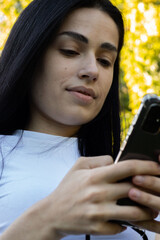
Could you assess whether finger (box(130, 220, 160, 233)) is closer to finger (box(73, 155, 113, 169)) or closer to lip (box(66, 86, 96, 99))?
finger (box(73, 155, 113, 169))

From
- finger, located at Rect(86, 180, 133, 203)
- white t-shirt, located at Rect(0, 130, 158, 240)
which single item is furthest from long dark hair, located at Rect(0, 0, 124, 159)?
finger, located at Rect(86, 180, 133, 203)

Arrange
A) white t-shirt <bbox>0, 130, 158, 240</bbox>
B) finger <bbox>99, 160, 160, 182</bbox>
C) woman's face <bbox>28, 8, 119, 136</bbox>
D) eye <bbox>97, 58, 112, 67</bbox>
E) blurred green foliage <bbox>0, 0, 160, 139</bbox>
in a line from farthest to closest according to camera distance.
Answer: blurred green foliage <bbox>0, 0, 160, 139</bbox> → eye <bbox>97, 58, 112, 67</bbox> → woman's face <bbox>28, 8, 119, 136</bbox> → white t-shirt <bbox>0, 130, 158, 240</bbox> → finger <bbox>99, 160, 160, 182</bbox>

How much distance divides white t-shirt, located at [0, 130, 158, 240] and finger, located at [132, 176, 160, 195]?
51 cm

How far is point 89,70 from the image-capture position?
1.34m

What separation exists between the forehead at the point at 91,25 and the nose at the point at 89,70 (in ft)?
0.31

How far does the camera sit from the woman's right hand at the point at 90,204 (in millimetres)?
793

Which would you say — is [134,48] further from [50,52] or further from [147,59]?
[50,52]

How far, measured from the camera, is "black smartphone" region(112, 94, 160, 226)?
83cm

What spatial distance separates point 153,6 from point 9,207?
327 cm

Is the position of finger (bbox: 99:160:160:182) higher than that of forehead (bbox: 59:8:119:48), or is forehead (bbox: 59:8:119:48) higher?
forehead (bbox: 59:8:119:48)

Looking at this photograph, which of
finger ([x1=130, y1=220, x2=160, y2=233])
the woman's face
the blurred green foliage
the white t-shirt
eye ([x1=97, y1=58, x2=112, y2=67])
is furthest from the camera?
the blurred green foliage

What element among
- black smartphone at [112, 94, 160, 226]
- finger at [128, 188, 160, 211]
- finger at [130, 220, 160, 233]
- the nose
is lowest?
finger at [130, 220, 160, 233]

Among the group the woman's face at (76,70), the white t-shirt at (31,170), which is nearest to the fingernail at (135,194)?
the white t-shirt at (31,170)

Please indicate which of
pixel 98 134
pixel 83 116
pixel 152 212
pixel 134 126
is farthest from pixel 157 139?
pixel 98 134
